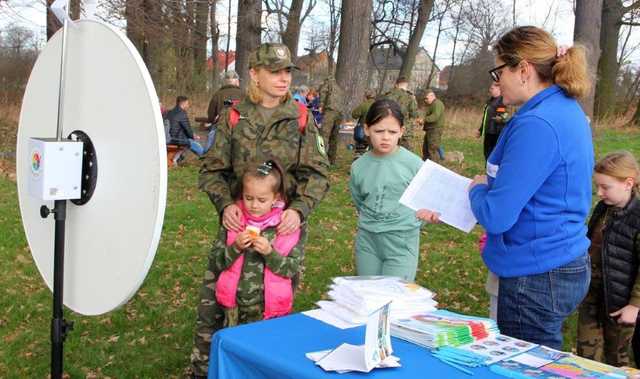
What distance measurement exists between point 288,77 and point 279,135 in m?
0.29

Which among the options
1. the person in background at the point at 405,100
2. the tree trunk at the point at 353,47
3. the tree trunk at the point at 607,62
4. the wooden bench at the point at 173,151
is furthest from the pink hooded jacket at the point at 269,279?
the tree trunk at the point at 607,62

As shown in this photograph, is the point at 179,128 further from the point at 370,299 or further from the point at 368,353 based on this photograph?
the point at 368,353

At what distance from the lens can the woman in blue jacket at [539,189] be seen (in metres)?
2.38

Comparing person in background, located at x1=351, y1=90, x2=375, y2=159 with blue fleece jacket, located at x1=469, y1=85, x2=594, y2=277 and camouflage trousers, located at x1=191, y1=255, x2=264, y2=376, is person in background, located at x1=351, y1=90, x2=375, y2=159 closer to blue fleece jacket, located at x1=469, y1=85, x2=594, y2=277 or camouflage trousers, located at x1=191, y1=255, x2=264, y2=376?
camouflage trousers, located at x1=191, y1=255, x2=264, y2=376

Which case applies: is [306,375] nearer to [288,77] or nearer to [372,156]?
[288,77]

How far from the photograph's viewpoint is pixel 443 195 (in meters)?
2.94

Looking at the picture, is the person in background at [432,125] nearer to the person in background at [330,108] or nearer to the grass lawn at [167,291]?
the person in background at [330,108]

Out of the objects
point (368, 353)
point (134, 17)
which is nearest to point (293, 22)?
point (134, 17)

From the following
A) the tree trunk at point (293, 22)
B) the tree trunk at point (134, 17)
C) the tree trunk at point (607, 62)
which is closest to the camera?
the tree trunk at point (134, 17)

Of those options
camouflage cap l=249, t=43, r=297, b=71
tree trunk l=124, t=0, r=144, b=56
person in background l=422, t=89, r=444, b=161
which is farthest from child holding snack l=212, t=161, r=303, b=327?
tree trunk l=124, t=0, r=144, b=56

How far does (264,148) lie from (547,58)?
1.44 meters

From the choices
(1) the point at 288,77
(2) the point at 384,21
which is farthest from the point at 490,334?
(2) the point at 384,21

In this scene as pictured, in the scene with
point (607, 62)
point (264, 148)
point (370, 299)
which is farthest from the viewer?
point (607, 62)

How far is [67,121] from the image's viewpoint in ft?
8.90
